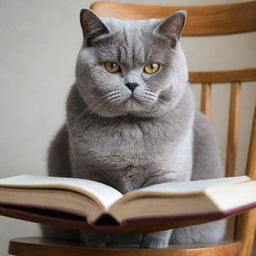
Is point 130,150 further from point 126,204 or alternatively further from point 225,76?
point 225,76

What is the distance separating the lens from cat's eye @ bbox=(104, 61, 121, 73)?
908 mm

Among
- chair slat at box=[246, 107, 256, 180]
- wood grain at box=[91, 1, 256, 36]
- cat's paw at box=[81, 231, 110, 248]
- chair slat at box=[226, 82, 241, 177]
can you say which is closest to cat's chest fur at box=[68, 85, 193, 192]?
cat's paw at box=[81, 231, 110, 248]

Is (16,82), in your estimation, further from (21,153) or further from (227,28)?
(227,28)

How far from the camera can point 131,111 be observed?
929 millimetres

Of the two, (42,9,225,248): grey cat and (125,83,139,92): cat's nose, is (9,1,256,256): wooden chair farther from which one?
(125,83,139,92): cat's nose

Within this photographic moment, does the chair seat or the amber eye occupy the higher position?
the amber eye

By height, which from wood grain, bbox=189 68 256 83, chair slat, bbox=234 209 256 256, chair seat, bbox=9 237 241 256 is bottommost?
chair slat, bbox=234 209 256 256

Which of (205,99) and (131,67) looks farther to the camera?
(205,99)

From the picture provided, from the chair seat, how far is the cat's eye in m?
0.35

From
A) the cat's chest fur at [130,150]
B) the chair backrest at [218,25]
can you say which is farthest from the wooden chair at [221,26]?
the cat's chest fur at [130,150]

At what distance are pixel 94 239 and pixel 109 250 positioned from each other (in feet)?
0.44

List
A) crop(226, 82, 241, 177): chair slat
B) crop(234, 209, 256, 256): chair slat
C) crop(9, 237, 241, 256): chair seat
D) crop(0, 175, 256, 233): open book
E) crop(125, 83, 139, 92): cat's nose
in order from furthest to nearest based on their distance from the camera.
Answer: crop(226, 82, 241, 177): chair slat → crop(234, 209, 256, 256): chair slat → crop(125, 83, 139, 92): cat's nose → crop(9, 237, 241, 256): chair seat → crop(0, 175, 256, 233): open book

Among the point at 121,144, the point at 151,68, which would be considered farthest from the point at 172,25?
the point at 121,144

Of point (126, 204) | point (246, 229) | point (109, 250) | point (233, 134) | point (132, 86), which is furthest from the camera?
point (233, 134)
